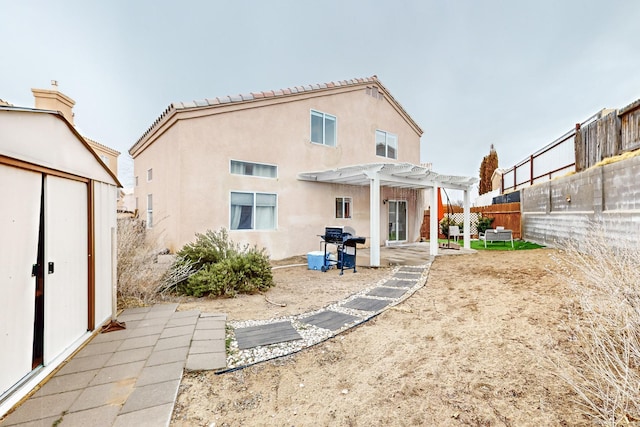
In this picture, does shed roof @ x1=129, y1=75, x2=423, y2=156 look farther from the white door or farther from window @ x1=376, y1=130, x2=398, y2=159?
the white door

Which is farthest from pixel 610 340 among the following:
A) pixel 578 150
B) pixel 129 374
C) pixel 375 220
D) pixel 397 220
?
pixel 397 220

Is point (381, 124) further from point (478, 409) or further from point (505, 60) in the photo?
point (478, 409)

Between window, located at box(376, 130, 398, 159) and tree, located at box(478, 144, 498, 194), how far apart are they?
58.8 feet

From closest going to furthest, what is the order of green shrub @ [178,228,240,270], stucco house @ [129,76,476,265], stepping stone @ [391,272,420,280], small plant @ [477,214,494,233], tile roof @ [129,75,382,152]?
green shrub @ [178,228,240,270]
stepping stone @ [391,272,420,280]
tile roof @ [129,75,382,152]
stucco house @ [129,76,476,265]
small plant @ [477,214,494,233]

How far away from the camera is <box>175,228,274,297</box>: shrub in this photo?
575cm

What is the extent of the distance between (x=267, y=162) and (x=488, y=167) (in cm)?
2516

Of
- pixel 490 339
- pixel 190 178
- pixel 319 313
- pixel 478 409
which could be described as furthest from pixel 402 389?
pixel 190 178

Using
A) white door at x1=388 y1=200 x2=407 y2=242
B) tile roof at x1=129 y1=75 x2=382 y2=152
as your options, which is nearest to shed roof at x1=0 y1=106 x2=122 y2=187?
tile roof at x1=129 y1=75 x2=382 y2=152

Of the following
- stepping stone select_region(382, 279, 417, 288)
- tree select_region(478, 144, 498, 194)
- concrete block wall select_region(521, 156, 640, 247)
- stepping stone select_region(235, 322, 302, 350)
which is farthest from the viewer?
tree select_region(478, 144, 498, 194)

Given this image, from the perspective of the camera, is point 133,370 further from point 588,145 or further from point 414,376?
point 588,145

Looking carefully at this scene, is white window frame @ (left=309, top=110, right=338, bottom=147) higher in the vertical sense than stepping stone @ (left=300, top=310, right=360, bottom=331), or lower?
higher

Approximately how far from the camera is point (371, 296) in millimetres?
5824

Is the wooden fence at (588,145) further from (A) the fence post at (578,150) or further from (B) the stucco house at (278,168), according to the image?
(B) the stucco house at (278,168)

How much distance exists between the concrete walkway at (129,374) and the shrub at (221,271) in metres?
1.31
